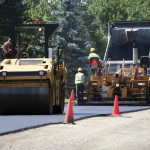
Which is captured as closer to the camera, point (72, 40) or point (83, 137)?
point (83, 137)

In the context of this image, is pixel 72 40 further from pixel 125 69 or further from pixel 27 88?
pixel 27 88

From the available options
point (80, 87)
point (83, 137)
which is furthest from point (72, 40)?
point (83, 137)

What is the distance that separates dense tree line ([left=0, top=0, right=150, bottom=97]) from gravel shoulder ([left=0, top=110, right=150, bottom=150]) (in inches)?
507

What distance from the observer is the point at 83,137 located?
35.6 feet

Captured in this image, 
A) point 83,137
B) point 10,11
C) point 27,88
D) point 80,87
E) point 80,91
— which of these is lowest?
point 83,137

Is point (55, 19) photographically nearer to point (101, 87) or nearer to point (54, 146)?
point (101, 87)

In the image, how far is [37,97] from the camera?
16.3m

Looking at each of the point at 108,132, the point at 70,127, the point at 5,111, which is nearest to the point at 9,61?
the point at 5,111

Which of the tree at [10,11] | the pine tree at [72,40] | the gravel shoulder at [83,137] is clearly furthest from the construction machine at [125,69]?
the pine tree at [72,40]

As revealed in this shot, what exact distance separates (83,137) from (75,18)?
157ft

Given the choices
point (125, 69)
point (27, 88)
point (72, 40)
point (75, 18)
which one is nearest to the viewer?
point (27, 88)

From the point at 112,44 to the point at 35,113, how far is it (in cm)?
977

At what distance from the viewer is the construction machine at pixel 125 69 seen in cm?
2459

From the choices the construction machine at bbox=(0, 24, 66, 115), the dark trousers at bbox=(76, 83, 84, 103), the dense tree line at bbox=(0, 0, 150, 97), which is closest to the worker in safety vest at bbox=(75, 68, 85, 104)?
the dark trousers at bbox=(76, 83, 84, 103)
